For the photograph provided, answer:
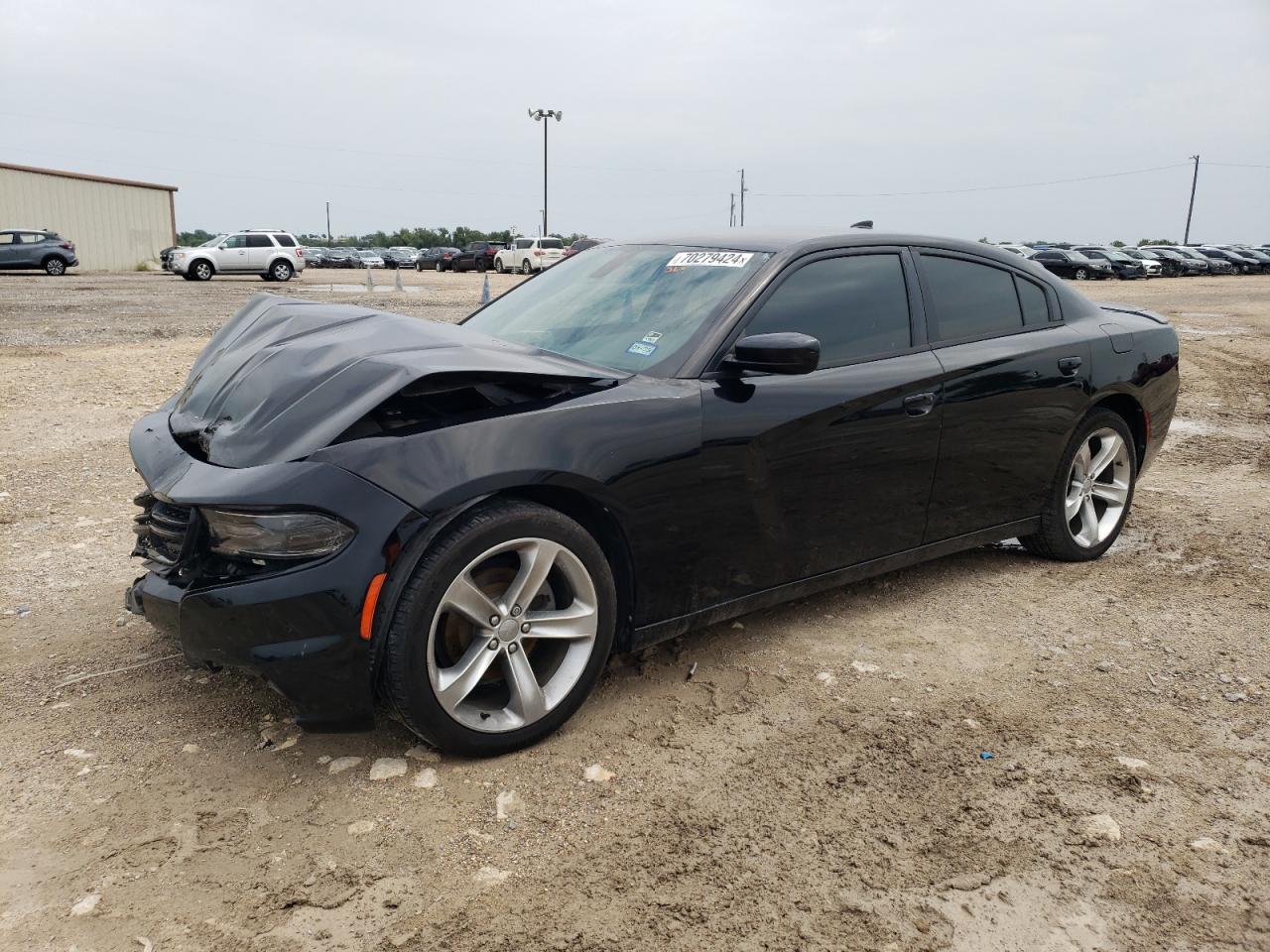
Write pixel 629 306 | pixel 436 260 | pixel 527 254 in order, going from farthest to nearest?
pixel 436 260 < pixel 527 254 < pixel 629 306

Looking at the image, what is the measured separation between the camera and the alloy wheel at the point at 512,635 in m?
2.91

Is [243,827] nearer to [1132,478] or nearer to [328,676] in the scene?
[328,676]

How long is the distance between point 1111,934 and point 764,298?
2231 millimetres

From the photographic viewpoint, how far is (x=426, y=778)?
9.66ft

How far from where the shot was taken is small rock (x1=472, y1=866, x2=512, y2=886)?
2488mm

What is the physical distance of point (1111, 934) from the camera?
7.59 ft

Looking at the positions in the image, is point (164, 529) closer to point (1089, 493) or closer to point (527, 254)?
point (1089, 493)

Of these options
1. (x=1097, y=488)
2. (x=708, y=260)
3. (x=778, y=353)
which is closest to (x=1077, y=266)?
(x=1097, y=488)

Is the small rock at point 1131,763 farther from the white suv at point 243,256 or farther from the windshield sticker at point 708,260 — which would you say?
the white suv at point 243,256

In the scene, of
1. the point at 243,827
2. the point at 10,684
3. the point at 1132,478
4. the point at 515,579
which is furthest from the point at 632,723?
the point at 1132,478

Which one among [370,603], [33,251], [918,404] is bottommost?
[370,603]

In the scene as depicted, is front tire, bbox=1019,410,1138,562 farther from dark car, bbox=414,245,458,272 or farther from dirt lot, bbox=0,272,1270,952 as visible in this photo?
dark car, bbox=414,245,458,272

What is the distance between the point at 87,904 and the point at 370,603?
0.93m

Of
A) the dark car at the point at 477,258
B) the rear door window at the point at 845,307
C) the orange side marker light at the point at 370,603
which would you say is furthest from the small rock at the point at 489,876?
the dark car at the point at 477,258
